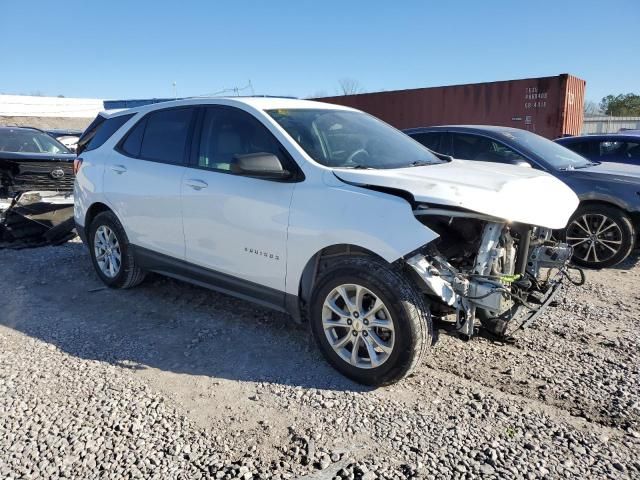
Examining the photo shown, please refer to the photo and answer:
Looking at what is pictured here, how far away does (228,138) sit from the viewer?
4.11 meters

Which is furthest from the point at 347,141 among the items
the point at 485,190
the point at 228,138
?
the point at 485,190

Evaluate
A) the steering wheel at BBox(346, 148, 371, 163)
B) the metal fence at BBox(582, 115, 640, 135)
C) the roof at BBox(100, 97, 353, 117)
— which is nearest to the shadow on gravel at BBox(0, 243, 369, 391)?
the steering wheel at BBox(346, 148, 371, 163)

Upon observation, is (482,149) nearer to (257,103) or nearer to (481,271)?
(257,103)

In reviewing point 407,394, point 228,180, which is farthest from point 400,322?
point 228,180

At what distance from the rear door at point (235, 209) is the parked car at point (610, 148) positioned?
6.14 meters

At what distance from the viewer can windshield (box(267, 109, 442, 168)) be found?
12.2 feet

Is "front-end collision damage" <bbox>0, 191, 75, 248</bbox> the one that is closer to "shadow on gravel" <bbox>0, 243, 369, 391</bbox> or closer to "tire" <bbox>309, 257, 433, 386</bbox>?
"shadow on gravel" <bbox>0, 243, 369, 391</bbox>

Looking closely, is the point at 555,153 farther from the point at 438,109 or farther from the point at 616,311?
the point at 438,109

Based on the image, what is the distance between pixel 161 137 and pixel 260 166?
5.31 ft

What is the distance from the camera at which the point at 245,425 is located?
297 cm

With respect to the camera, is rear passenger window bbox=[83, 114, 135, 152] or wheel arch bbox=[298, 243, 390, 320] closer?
wheel arch bbox=[298, 243, 390, 320]

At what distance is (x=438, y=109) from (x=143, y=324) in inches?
488

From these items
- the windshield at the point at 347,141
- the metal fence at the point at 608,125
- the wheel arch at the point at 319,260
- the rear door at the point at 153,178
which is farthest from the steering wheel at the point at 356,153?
the metal fence at the point at 608,125

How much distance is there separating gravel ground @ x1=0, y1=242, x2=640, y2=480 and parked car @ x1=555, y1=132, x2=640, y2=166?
4155 millimetres
